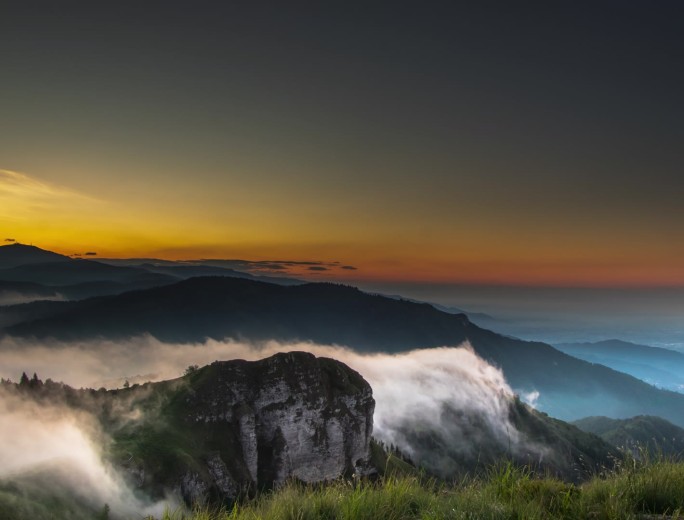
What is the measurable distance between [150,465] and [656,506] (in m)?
200

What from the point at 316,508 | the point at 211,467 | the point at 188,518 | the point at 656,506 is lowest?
the point at 211,467

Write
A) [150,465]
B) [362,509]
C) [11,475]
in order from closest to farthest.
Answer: [362,509] < [11,475] < [150,465]

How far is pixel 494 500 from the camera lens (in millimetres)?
8172

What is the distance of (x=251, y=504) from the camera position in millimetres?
8859

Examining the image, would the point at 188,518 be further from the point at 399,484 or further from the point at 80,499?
the point at 80,499

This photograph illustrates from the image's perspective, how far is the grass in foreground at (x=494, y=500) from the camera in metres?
7.52

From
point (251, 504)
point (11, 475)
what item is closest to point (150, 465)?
point (11, 475)

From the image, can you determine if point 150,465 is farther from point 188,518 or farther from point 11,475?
point 188,518

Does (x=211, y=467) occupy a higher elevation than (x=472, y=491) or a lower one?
lower

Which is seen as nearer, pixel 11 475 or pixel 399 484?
pixel 399 484

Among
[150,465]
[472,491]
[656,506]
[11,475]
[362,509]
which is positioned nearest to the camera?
[362,509]

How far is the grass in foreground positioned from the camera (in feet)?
24.7

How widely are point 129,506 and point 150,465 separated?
21.2 metres

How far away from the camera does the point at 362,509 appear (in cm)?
773
